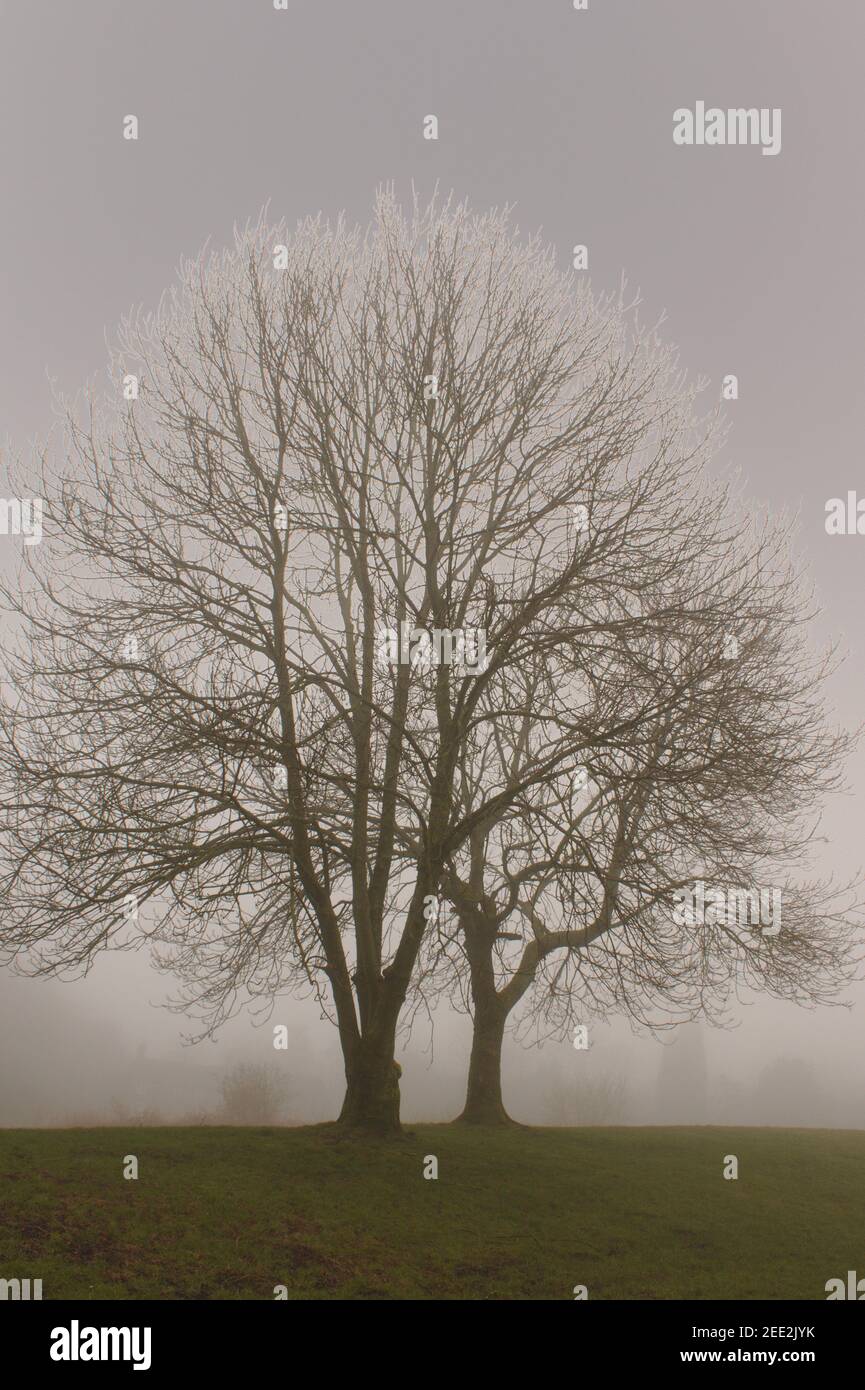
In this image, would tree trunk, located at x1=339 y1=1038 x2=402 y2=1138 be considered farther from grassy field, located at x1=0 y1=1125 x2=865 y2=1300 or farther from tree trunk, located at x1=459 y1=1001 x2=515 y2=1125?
tree trunk, located at x1=459 y1=1001 x2=515 y2=1125

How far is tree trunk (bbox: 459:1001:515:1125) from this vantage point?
1816 cm

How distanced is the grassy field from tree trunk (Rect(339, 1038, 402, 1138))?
385 mm

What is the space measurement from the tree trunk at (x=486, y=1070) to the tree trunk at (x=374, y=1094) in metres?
4.83

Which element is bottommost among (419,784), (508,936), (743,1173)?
(743,1173)

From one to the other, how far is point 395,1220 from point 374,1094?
10.3 feet

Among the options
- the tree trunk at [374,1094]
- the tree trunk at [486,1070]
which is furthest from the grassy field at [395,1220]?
the tree trunk at [486,1070]

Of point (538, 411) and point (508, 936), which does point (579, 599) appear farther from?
point (508, 936)

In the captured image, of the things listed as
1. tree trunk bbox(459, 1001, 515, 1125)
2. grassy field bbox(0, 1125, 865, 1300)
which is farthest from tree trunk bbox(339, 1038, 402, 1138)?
tree trunk bbox(459, 1001, 515, 1125)

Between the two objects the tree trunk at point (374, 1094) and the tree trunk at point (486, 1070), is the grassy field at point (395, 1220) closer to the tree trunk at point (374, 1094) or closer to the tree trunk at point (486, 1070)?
the tree trunk at point (374, 1094)

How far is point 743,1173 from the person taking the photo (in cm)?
1480

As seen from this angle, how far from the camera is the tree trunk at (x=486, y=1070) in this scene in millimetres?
18156
